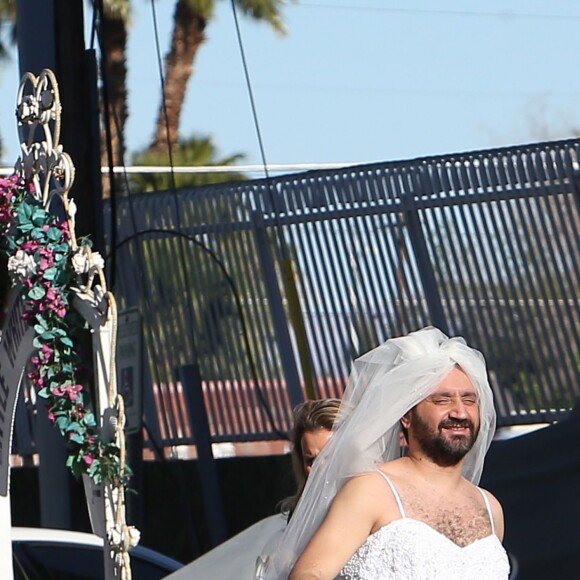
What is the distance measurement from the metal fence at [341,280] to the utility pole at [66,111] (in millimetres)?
2226

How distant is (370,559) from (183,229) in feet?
26.6

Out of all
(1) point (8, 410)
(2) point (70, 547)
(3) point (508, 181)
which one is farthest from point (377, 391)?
(3) point (508, 181)

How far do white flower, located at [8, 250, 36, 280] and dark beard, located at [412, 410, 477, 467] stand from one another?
216cm

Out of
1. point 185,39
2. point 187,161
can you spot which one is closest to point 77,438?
point 185,39

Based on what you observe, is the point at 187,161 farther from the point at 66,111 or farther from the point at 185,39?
the point at 66,111

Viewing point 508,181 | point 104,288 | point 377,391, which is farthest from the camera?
point 508,181

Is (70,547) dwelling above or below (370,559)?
above

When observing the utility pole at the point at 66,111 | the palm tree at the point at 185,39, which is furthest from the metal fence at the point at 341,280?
the palm tree at the point at 185,39

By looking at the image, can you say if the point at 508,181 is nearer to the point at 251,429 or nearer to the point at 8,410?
the point at 251,429

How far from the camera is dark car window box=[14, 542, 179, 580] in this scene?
22.8 feet

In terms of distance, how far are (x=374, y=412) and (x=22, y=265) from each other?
1.99 metres

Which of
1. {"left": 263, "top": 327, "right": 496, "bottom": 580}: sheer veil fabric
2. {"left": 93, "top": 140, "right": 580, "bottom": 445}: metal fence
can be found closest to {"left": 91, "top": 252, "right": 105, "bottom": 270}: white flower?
{"left": 263, "top": 327, "right": 496, "bottom": 580}: sheer veil fabric

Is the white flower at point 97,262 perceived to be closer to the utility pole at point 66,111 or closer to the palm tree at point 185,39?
the utility pole at point 66,111

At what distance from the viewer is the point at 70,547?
7156 millimetres
